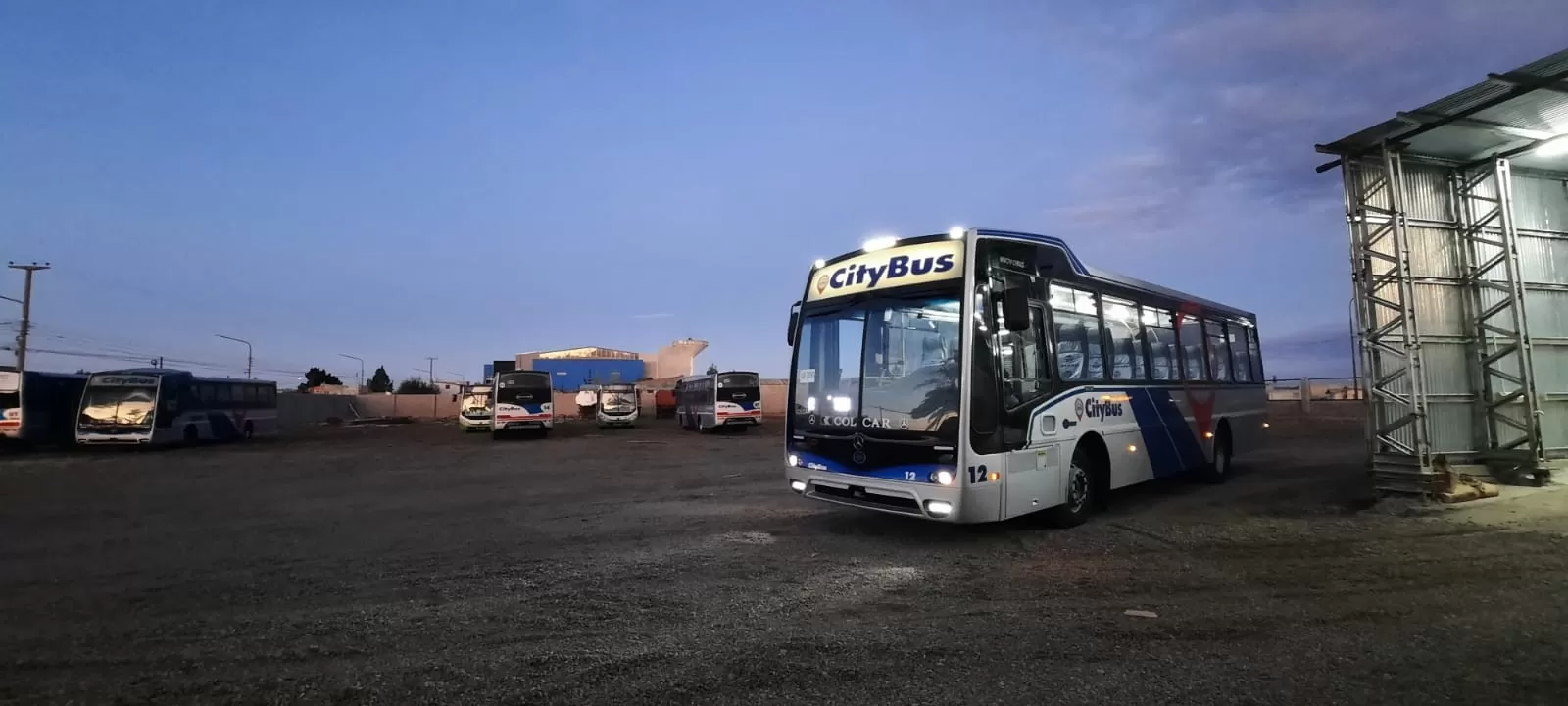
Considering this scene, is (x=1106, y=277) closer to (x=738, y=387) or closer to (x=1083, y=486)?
(x=1083, y=486)

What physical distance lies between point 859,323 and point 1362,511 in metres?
6.51

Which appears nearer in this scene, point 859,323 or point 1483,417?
point 859,323

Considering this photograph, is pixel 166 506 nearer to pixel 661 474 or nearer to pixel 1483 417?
pixel 661 474

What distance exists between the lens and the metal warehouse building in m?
9.60

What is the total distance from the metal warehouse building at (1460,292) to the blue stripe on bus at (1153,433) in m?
2.44

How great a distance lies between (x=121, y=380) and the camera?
2538 centimetres

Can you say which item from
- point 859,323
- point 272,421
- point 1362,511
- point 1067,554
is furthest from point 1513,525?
point 272,421

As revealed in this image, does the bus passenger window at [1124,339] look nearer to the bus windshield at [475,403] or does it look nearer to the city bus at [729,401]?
the city bus at [729,401]

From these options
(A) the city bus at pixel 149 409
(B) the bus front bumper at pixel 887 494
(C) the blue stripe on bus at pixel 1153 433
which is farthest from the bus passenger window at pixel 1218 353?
(A) the city bus at pixel 149 409

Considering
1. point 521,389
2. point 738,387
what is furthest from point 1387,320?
point 521,389

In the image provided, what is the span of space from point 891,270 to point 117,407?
29.0 meters

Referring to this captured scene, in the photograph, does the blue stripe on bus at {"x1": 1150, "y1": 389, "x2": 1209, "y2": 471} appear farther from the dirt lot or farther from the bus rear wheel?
the bus rear wheel

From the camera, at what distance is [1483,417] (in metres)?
10.4

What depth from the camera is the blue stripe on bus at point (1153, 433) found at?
9633 mm
